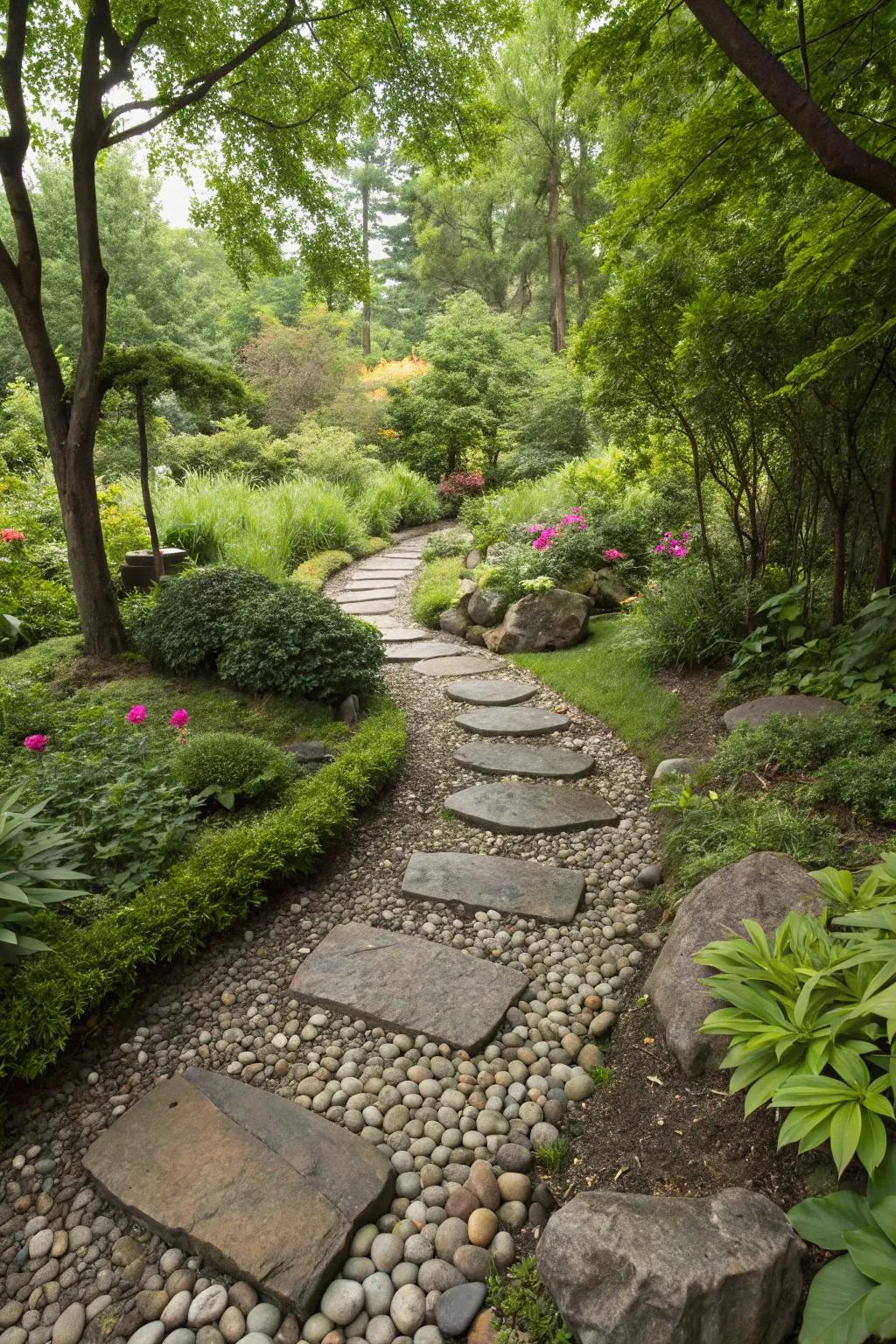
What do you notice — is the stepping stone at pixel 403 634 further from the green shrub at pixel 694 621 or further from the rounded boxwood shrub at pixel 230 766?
the rounded boxwood shrub at pixel 230 766

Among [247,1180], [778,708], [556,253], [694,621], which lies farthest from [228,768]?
[556,253]

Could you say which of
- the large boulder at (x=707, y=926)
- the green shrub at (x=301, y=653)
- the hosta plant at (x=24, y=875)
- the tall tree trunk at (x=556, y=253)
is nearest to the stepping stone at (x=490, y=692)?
the green shrub at (x=301, y=653)

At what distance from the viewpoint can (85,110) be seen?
183 inches

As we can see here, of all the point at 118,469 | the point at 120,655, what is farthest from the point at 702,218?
the point at 118,469

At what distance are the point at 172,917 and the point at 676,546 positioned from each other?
5121 mm

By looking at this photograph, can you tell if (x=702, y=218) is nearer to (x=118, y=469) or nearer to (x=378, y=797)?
(x=378, y=797)

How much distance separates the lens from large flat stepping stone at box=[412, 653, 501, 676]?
5840mm

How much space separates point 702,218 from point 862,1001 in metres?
3.25

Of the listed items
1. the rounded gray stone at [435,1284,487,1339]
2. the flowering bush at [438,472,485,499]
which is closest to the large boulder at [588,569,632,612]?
the rounded gray stone at [435,1284,487,1339]

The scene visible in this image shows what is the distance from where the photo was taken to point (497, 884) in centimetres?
294

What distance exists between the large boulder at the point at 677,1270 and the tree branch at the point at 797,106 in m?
2.38

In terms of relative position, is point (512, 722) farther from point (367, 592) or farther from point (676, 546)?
point (367, 592)

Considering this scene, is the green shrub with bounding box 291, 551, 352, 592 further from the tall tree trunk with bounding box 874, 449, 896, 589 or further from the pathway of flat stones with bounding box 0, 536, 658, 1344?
the tall tree trunk with bounding box 874, 449, 896, 589

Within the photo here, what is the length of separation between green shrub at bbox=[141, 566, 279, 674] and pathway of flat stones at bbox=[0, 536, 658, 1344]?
222 centimetres
